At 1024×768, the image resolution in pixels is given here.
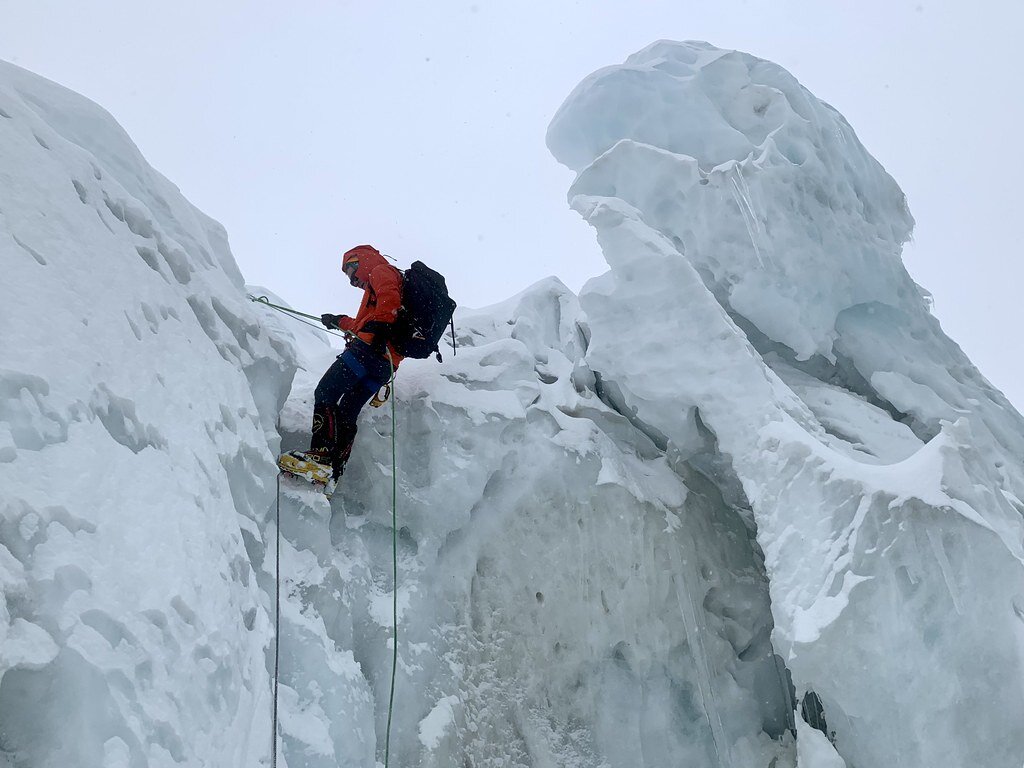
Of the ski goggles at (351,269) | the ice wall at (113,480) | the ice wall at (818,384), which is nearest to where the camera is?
the ice wall at (113,480)

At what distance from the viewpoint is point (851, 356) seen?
7.48m

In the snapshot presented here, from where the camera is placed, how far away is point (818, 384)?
7188 millimetres

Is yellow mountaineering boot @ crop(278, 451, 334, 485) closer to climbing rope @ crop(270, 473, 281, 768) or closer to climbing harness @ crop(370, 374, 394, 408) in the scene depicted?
climbing rope @ crop(270, 473, 281, 768)

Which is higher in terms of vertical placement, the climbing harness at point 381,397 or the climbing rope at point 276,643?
the climbing harness at point 381,397

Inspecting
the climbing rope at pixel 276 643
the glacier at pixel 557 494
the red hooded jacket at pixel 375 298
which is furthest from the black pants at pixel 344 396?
the climbing rope at pixel 276 643

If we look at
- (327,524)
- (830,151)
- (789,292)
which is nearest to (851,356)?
(789,292)

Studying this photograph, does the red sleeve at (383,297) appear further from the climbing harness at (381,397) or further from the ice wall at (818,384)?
the ice wall at (818,384)

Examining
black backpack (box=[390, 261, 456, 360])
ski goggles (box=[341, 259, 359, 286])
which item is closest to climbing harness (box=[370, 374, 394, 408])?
black backpack (box=[390, 261, 456, 360])

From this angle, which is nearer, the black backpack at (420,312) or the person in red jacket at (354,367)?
the person in red jacket at (354,367)

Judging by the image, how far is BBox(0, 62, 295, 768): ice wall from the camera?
6.95 feet

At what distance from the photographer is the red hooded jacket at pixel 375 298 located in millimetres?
4906

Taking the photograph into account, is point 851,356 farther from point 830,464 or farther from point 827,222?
point 830,464

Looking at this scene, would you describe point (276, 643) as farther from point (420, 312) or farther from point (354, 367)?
point (420, 312)

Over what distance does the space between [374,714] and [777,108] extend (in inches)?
264
